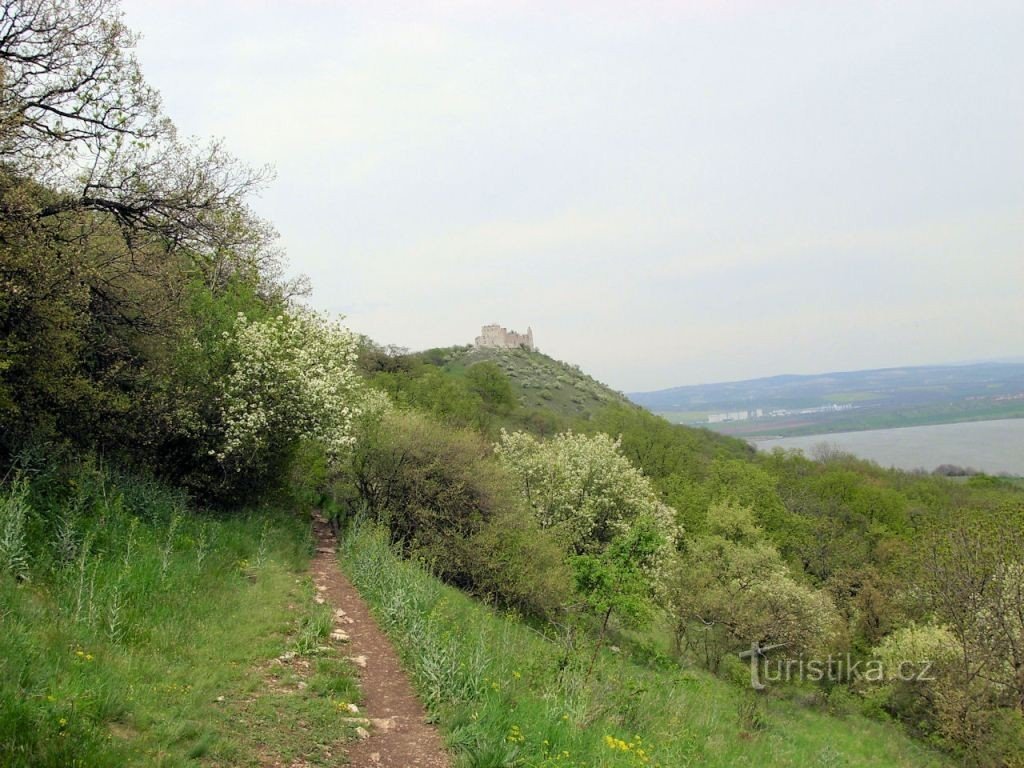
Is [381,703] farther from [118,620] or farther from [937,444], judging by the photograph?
[937,444]

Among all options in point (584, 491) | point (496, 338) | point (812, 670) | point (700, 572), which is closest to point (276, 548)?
point (584, 491)

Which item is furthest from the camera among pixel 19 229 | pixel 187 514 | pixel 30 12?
pixel 187 514

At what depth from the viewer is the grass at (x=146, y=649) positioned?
4.92 meters

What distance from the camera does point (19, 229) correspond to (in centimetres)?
934

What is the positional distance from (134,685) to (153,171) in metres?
10.2

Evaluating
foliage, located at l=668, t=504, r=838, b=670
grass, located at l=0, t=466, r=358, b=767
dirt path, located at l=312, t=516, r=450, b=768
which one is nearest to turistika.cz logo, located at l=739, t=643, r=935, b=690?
foliage, located at l=668, t=504, r=838, b=670

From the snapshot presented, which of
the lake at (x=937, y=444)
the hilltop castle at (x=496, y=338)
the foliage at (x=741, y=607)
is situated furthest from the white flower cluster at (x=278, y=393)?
the hilltop castle at (x=496, y=338)

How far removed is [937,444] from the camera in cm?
15438

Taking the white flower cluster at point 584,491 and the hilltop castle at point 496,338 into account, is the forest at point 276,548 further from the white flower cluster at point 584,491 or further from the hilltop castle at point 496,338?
the hilltop castle at point 496,338

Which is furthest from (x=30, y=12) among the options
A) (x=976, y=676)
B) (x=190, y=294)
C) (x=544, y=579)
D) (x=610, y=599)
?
(x=976, y=676)

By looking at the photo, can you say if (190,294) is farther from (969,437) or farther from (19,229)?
(969,437)

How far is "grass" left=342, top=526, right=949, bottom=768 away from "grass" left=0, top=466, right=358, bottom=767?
1.13 m

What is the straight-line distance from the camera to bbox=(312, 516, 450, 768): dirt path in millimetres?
5891

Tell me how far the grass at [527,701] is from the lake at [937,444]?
8253 cm
